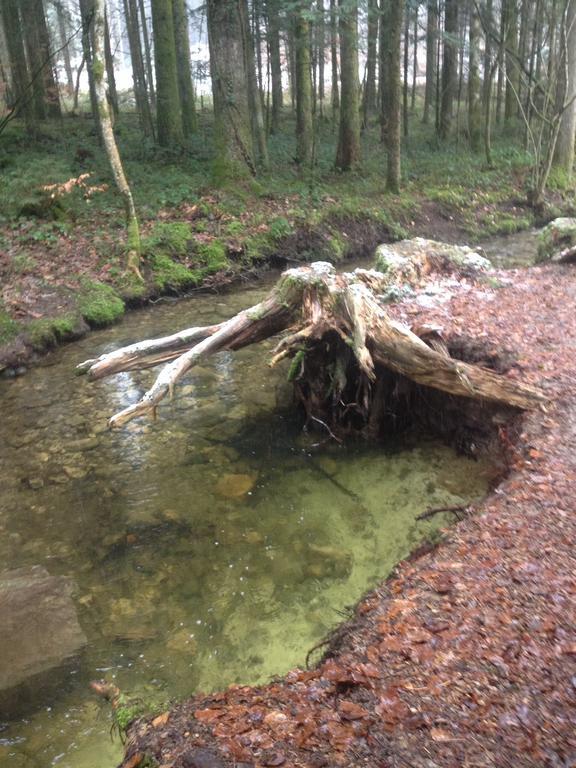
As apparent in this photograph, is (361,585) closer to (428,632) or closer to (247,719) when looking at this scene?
(428,632)

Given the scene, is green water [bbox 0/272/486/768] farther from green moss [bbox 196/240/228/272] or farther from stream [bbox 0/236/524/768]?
green moss [bbox 196/240/228/272]

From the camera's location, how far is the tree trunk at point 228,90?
1599 cm

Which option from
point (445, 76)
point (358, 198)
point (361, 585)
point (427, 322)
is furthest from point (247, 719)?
point (445, 76)

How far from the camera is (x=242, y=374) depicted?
9742mm

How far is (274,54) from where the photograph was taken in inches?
928

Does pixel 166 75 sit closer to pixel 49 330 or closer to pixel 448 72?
pixel 49 330

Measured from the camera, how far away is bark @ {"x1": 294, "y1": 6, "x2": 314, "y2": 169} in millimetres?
18153

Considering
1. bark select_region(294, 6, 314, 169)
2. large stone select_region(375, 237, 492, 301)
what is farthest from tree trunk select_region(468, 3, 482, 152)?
large stone select_region(375, 237, 492, 301)

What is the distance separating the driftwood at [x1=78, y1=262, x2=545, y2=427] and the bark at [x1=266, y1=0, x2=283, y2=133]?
14.6m

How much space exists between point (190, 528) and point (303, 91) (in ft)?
54.7

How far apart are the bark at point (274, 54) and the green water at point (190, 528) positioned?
14.4 meters

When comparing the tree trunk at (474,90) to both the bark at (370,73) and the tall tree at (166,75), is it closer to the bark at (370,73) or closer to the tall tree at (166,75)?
the bark at (370,73)

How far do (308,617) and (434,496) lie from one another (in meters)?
2.09

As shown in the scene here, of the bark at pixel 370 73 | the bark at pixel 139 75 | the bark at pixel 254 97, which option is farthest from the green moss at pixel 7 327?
the bark at pixel 370 73
